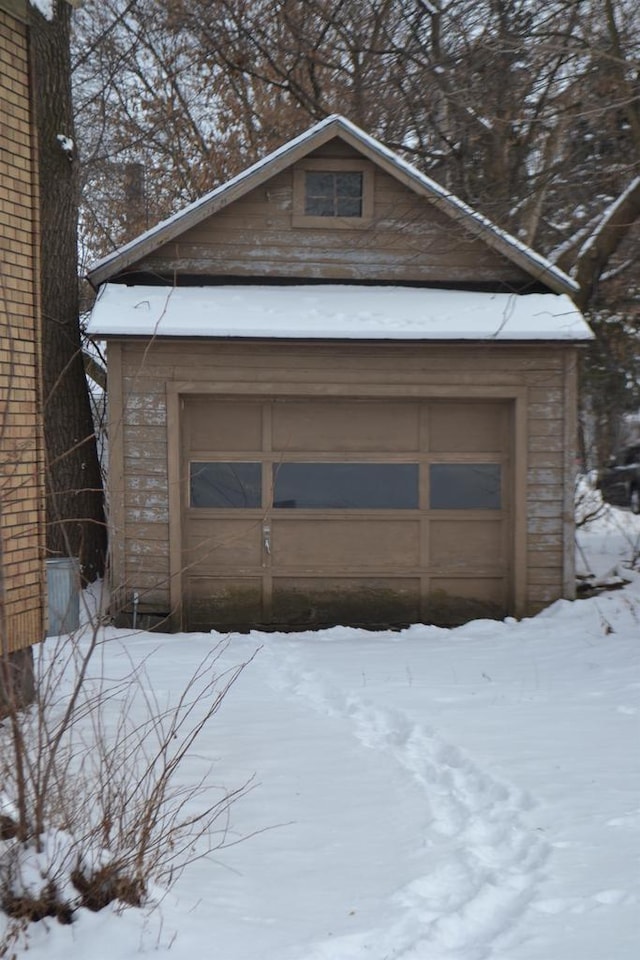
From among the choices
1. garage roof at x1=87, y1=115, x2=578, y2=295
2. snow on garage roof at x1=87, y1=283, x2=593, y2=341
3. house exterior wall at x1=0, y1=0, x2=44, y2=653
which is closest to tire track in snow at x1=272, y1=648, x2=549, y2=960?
house exterior wall at x1=0, y1=0, x2=44, y2=653

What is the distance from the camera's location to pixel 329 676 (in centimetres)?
798

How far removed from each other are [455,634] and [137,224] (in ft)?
43.5

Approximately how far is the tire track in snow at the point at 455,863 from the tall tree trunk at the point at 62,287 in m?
6.43

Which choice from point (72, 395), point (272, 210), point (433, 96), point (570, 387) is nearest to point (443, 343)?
point (570, 387)

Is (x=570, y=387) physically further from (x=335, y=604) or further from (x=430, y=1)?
(x=430, y=1)

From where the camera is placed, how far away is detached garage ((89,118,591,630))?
9.96 meters

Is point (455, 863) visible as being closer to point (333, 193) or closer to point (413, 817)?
point (413, 817)

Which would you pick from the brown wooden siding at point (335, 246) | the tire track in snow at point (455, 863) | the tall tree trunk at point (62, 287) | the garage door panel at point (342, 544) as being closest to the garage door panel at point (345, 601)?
the garage door panel at point (342, 544)

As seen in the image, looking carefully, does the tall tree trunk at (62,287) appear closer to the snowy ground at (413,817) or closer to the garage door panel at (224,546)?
the garage door panel at (224,546)

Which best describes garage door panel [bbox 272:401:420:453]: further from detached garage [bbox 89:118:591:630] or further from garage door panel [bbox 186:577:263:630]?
garage door panel [bbox 186:577:263:630]

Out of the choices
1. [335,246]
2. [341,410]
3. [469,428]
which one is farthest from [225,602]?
[335,246]

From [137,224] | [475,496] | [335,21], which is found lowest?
[475,496]

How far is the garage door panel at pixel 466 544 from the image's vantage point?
1037 centimetres

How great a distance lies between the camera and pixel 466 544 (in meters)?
10.4
